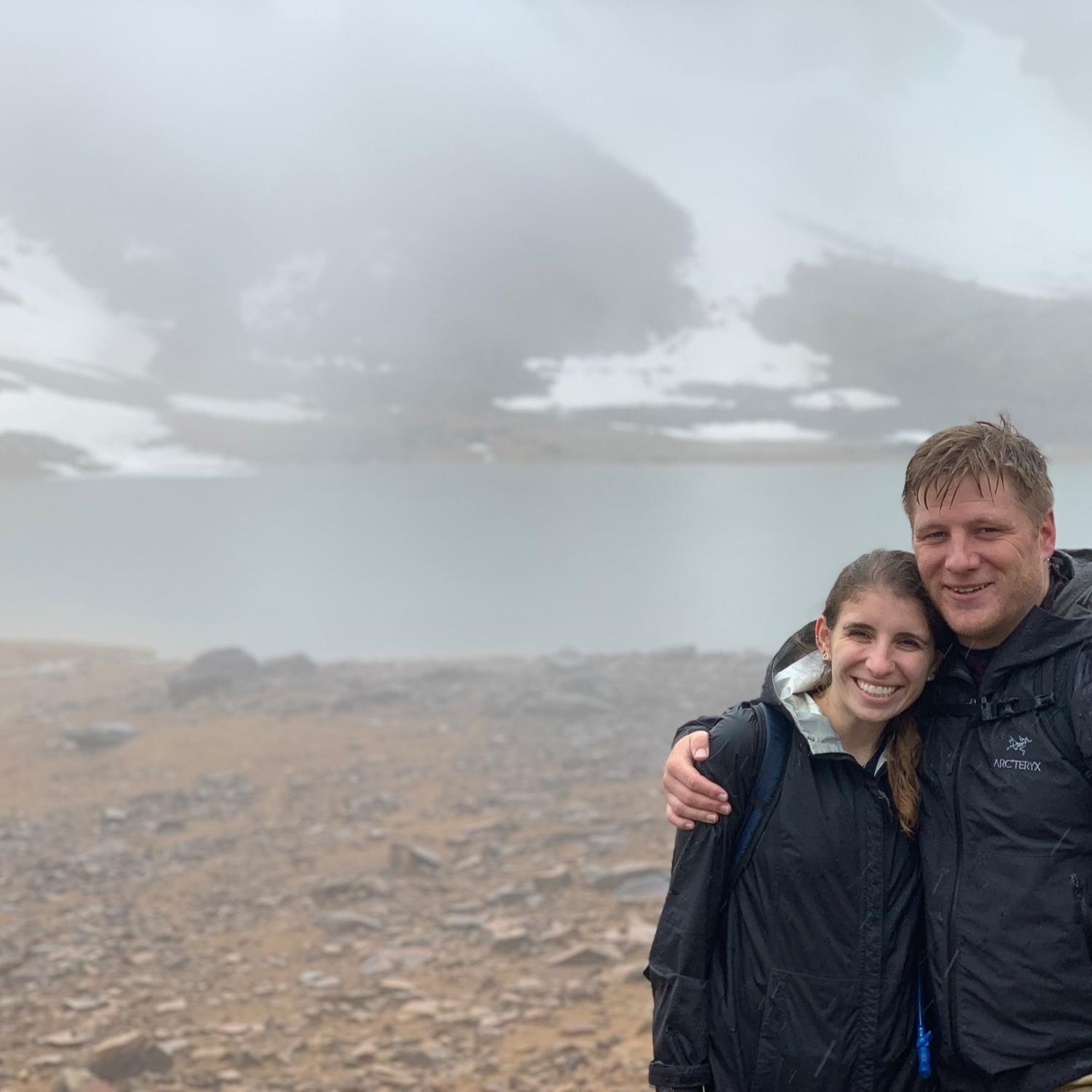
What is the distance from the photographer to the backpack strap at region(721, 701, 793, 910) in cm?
230

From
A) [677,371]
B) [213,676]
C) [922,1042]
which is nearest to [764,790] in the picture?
[922,1042]

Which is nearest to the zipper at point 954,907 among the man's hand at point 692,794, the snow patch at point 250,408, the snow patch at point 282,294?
the man's hand at point 692,794

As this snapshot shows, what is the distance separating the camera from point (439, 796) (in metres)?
9.88

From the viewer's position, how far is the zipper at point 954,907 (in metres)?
2.11

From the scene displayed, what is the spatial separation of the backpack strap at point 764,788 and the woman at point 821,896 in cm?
1

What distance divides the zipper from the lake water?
15340mm

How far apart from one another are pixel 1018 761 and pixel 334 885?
20.6 ft

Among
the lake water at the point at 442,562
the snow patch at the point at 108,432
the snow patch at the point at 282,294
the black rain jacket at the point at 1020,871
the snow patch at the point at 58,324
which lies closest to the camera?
the black rain jacket at the point at 1020,871

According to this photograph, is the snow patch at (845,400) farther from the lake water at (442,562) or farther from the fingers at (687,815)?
the fingers at (687,815)

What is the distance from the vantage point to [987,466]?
216 cm

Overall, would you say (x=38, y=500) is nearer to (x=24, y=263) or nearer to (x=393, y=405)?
(x=393, y=405)

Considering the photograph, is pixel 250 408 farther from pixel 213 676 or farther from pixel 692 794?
pixel 692 794

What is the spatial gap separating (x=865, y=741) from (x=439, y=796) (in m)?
7.91

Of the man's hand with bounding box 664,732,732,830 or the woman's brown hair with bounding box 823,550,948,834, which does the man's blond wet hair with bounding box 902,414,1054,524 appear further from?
the man's hand with bounding box 664,732,732,830
